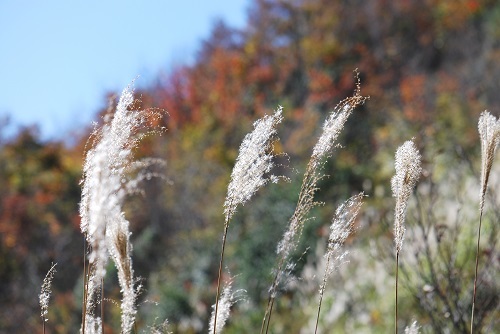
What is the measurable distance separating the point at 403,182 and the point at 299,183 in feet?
20.3

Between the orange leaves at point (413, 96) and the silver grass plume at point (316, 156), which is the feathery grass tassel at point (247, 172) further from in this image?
the orange leaves at point (413, 96)

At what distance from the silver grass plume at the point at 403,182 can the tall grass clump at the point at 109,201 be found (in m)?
0.78

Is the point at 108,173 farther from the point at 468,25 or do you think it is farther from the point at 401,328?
the point at 468,25

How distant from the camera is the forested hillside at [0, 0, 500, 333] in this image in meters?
4.94

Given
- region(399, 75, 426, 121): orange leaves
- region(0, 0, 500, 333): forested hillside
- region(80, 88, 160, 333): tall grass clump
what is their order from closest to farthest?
region(80, 88, 160, 333): tall grass clump
region(0, 0, 500, 333): forested hillside
region(399, 75, 426, 121): orange leaves

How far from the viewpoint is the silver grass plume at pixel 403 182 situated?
6.12 ft

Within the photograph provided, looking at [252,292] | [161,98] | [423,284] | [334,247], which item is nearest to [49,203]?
[161,98]

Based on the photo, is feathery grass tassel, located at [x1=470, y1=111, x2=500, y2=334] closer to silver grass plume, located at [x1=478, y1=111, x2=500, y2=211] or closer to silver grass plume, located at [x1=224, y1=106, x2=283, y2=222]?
silver grass plume, located at [x1=478, y1=111, x2=500, y2=211]

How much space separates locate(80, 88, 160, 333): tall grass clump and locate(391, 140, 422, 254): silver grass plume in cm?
78

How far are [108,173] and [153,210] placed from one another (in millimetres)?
10020

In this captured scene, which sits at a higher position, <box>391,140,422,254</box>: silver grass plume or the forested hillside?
the forested hillside

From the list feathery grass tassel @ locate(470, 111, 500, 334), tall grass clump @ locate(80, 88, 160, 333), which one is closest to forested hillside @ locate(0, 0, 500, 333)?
tall grass clump @ locate(80, 88, 160, 333)

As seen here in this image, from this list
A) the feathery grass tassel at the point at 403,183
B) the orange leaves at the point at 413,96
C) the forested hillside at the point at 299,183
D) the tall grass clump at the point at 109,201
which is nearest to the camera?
the tall grass clump at the point at 109,201

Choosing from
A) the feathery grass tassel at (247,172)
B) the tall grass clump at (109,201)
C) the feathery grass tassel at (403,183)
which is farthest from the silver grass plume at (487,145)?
the tall grass clump at (109,201)
